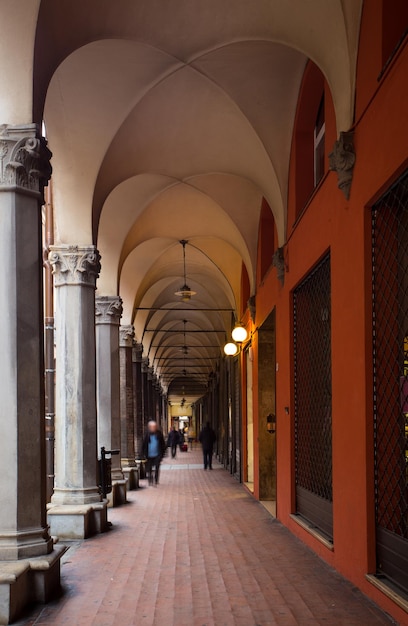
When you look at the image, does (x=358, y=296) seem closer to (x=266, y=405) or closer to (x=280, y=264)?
(x=280, y=264)

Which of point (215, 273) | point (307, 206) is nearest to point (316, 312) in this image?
point (307, 206)

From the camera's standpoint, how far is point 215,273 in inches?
838

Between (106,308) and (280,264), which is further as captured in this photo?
(106,308)

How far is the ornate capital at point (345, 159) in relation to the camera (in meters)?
6.76

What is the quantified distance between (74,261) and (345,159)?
4.85 m

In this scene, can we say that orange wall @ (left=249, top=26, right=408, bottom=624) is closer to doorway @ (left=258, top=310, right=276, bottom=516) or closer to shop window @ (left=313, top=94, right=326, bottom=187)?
shop window @ (left=313, top=94, right=326, bottom=187)

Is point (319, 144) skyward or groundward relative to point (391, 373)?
skyward

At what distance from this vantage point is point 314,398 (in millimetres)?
9383

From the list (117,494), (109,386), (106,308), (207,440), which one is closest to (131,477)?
(117,494)

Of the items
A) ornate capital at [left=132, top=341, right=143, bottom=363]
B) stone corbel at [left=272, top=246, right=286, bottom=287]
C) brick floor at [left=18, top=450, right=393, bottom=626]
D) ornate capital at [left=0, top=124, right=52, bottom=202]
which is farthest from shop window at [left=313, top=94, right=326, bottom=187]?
ornate capital at [left=132, top=341, right=143, bottom=363]

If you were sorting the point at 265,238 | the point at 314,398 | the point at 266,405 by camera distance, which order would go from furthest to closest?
the point at 265,238, the point at 266,405, the point at 314,398

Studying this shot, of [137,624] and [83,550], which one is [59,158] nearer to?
[83,550]

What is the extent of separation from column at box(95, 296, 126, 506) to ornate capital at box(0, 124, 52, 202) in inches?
300

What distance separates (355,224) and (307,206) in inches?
103
